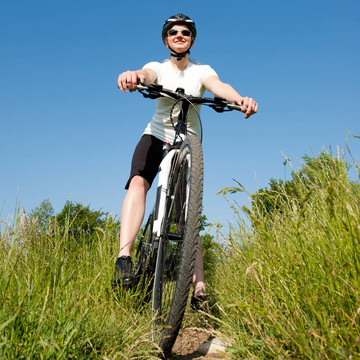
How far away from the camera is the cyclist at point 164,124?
3013 mm

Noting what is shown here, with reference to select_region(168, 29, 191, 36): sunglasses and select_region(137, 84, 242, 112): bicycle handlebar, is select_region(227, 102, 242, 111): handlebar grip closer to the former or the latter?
select_region(137, 84, 242, 112): bicycle handlebar

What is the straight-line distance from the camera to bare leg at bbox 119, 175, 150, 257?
3.00 m

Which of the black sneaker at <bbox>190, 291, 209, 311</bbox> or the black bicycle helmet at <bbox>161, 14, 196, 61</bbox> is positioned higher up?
the black bicycle helmet at <bbox>161, 14, 196, 61</bbox>

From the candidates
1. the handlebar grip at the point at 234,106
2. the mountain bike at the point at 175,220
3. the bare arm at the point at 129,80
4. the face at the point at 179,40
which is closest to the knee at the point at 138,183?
the mountain bike at the point at 175,220

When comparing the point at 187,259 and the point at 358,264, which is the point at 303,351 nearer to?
the point at 358,264

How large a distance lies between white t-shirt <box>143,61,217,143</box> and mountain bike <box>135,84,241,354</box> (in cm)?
43

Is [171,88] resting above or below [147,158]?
above

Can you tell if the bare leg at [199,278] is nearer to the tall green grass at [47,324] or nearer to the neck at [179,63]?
the tall green grass at [47,324]

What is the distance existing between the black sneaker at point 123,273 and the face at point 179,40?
81.0 inches

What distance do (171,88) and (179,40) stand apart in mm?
486

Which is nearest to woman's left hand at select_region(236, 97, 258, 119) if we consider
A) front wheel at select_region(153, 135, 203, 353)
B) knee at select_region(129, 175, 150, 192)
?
front wheel at select_region(153, 135, 203, 353)

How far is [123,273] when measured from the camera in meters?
2.81

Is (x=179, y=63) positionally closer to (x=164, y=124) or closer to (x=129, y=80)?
(x=164, y=124)

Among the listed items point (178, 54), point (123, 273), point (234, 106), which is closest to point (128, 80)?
point (234, 106)
